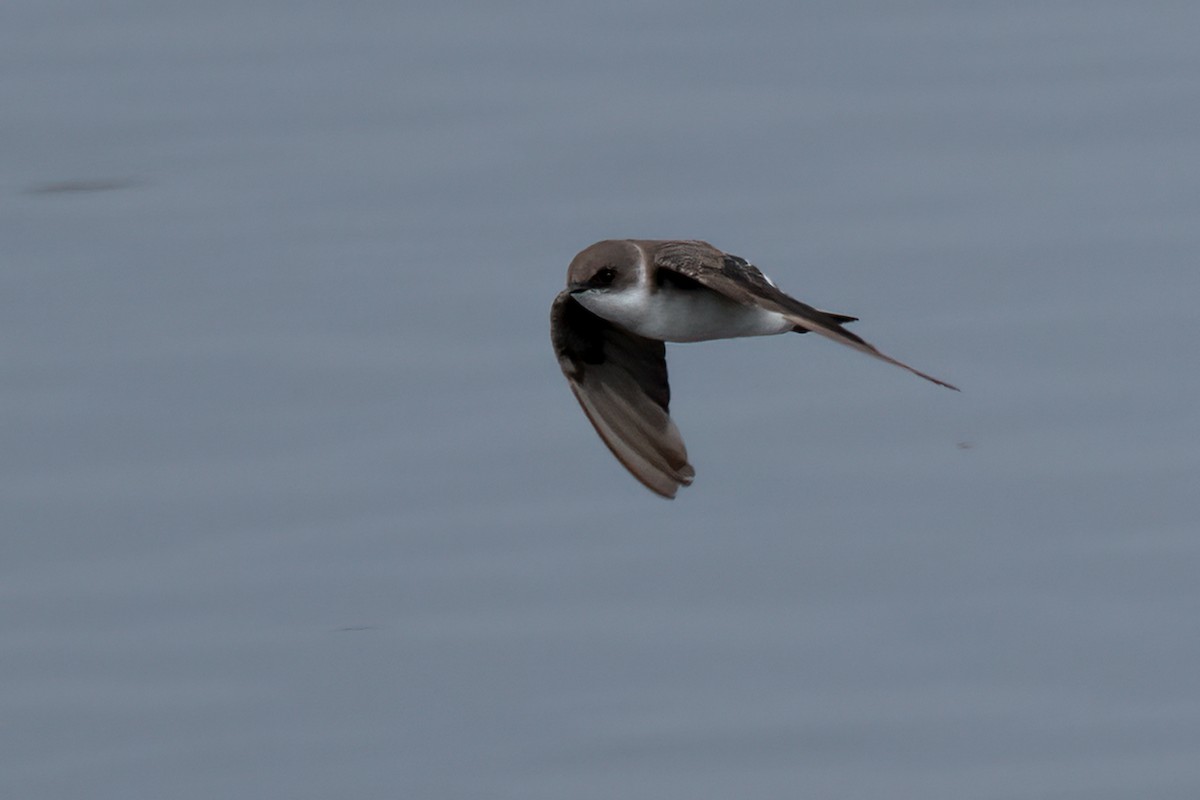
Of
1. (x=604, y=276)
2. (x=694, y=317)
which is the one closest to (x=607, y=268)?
(x=604, y=276)

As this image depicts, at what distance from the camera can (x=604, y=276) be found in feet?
26.3

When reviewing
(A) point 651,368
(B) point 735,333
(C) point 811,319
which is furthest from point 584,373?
(C) point 811,319

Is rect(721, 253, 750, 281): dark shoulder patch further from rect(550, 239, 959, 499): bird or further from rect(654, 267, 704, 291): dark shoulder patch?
rect(654, 267, 704, 291): dark shoulder patch

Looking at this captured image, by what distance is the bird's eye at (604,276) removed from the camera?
26.3 ft

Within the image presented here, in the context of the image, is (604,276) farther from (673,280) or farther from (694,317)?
(694,317)

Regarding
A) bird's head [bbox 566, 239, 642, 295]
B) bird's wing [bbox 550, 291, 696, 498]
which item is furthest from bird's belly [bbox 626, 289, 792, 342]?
bird's wing [bbox 550, 291, 696, 498]

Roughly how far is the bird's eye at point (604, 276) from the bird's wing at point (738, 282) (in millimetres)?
150

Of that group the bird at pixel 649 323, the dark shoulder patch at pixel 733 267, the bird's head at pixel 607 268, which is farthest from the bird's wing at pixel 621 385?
the dark shoulder patch at pixel 733 267

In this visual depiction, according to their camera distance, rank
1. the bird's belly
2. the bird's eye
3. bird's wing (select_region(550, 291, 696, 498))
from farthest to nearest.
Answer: bird's wing (select_region(550, 291, 696, 498)), the bird's eye, the bird's belly

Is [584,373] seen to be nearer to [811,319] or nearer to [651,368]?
[651,368]

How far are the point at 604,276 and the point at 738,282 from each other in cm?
56

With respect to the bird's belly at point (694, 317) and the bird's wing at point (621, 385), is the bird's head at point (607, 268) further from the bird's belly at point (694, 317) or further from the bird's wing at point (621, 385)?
the bird's wing at point (621, 385)

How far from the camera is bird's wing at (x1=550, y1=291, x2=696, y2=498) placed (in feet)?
28.1

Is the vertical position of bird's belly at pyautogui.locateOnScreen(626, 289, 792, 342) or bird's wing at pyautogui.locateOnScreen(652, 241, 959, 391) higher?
bird's wing at pyautogui.locateOnScreen(652, 241, 959, 391)
